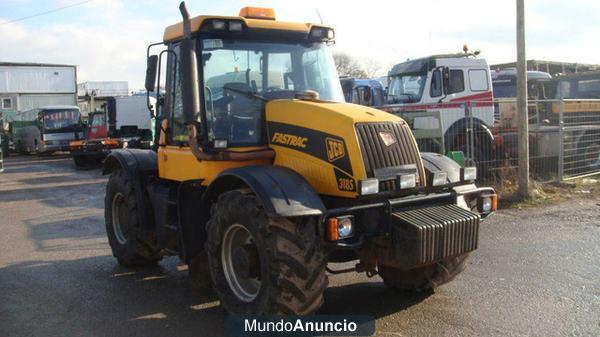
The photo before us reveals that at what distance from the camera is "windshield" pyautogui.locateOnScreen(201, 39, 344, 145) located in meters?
5.20

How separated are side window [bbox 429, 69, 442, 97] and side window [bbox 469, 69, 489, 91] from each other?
2.89 feet

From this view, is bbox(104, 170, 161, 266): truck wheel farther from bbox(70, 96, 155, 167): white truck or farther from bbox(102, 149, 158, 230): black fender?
bbox(70, 96, 155, 167): white truck

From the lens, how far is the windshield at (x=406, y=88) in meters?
13.9

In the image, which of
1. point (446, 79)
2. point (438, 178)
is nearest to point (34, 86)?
point (446, 79)

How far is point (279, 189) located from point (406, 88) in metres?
10.7

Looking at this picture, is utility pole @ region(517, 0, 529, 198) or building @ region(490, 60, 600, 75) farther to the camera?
building @ region(490, 60, 600, 75)

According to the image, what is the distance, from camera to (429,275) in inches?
205

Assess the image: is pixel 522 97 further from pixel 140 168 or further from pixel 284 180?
pixel 284 180

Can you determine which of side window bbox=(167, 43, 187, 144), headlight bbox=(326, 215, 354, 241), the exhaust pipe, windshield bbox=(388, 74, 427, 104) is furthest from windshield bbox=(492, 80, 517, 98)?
headlight bbox=(326, 215, 354, 241)

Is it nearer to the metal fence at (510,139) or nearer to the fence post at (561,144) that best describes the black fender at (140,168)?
the metal fence at (510,139)

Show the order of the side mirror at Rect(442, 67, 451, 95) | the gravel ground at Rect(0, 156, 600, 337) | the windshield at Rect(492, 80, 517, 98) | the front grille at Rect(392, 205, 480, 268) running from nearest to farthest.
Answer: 1. the front grille at Rect(392, 205, 480, 268)
2. the gravel ground at Rect(0, 156, 600, 337)
3. the side mirror at Rect(442, 67, 451, 95)
4. the windshield at Rect(492, 80, 517, 98)

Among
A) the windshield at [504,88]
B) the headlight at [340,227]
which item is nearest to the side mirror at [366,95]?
the headlight at [340,227]

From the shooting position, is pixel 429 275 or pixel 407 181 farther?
pixel 429 275

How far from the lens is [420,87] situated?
13930 mm
